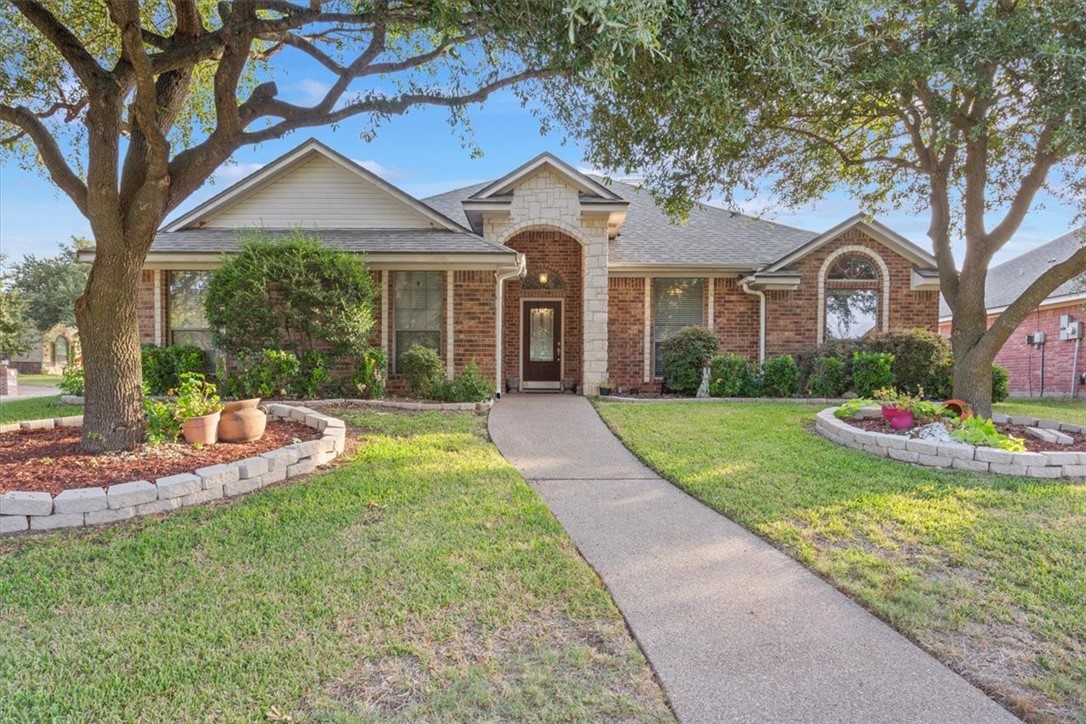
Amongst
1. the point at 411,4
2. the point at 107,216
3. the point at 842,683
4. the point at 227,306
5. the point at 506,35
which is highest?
the point at 411,4

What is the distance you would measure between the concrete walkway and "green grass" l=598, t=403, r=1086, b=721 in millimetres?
204

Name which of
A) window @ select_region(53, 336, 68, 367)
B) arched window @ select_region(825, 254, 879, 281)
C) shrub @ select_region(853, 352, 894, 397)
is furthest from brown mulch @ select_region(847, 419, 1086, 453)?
window @ select_region(53, 336, 68, 367)

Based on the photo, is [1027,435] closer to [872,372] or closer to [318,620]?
[872,372]

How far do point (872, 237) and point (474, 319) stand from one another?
30.9 feet

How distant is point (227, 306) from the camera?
9.65 meters

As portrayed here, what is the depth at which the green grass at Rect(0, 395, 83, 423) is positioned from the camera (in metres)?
8.85

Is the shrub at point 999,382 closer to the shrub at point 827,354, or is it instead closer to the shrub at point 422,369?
the shrub at point 827,354

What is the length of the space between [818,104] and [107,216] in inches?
334

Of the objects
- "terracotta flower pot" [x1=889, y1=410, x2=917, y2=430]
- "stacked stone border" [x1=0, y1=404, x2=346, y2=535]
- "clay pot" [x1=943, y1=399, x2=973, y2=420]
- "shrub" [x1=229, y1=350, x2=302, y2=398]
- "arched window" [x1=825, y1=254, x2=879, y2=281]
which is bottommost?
"stacked stone border" [x1=0, y1=404, x2=346, y2=535]

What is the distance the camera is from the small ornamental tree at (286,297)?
9586mm

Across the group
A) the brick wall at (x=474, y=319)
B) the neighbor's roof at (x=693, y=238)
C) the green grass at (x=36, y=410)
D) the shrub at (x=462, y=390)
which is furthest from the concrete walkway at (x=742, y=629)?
the neighbor's roof at (x=693, y=238)

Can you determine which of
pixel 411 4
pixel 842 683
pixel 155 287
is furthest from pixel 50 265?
pixel 842 683

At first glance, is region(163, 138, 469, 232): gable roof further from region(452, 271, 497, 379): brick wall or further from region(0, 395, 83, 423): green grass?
region(0, 395, 83, 423): green grass

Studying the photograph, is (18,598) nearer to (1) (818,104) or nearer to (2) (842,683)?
(2) (842,683)
